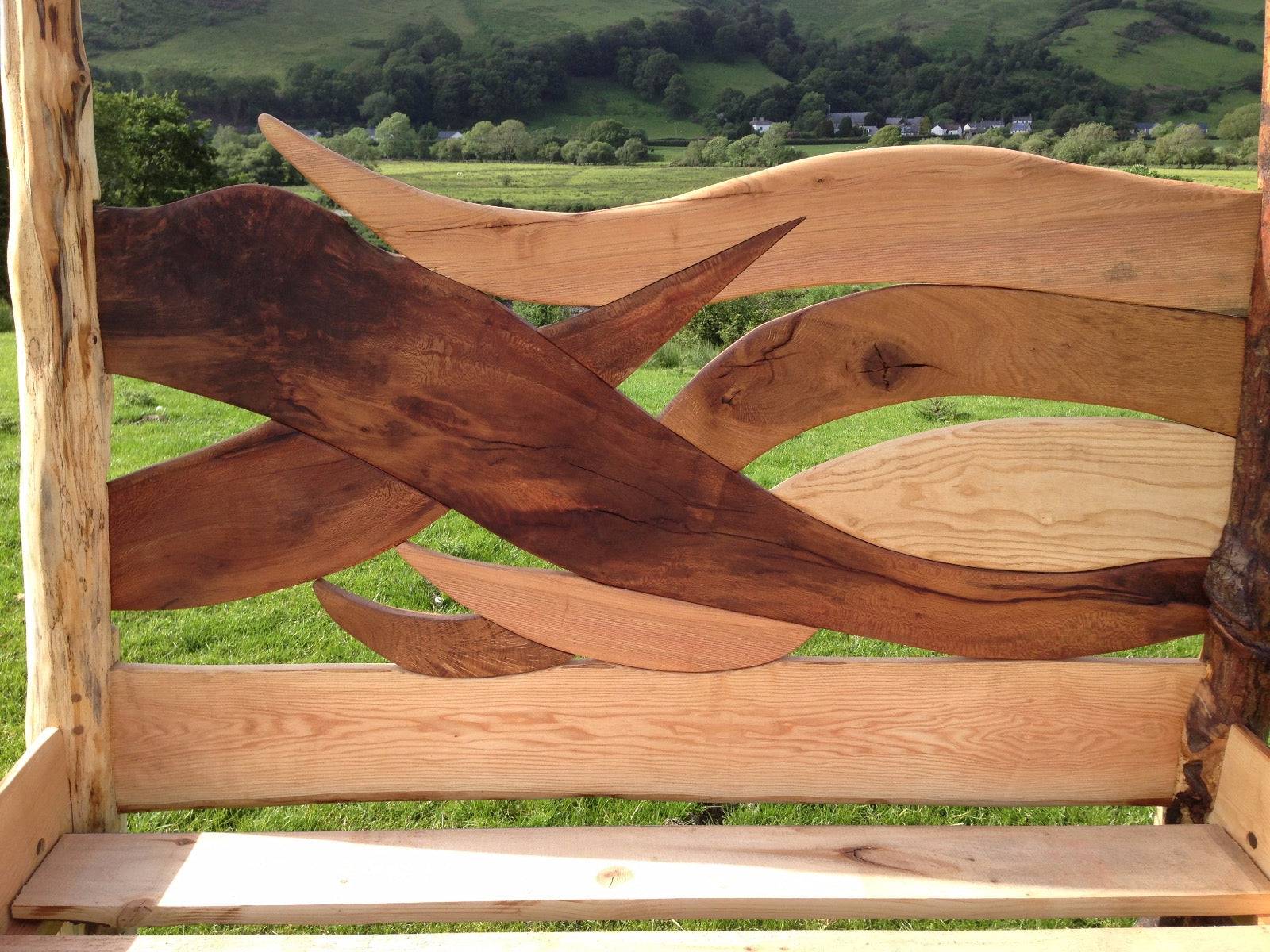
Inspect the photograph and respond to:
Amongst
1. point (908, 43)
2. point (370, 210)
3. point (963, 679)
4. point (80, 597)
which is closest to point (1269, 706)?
point (963, 679)

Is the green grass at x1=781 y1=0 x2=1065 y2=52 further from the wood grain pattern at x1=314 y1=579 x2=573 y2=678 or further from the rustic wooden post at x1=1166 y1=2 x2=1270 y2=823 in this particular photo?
the wood grain pattern at x1=314 y1=579 x2=573 y2=678

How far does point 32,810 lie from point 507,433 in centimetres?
93

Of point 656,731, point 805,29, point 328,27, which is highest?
point 328,27

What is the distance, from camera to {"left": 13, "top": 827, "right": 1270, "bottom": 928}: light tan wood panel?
1326mm

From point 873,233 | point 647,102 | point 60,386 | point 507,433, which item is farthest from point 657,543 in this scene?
point 647,102

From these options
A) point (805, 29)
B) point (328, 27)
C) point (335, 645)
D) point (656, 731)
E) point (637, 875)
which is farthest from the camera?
point (328, 27)

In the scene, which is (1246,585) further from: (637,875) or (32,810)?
(32,810)

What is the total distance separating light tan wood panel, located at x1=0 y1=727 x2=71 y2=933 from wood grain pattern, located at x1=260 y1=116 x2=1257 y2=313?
0.99 m

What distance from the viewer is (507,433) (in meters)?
1.49

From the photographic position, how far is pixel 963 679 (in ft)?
5.32

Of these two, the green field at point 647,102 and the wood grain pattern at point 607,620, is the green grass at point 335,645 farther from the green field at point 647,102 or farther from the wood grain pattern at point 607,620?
the green field at point 647,102

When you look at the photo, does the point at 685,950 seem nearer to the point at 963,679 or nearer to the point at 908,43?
the point at 963,679

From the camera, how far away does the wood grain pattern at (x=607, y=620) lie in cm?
155

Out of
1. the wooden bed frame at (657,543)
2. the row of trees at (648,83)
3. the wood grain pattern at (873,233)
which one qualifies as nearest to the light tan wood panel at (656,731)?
Answer: the wooden bed frame at (657,543)
